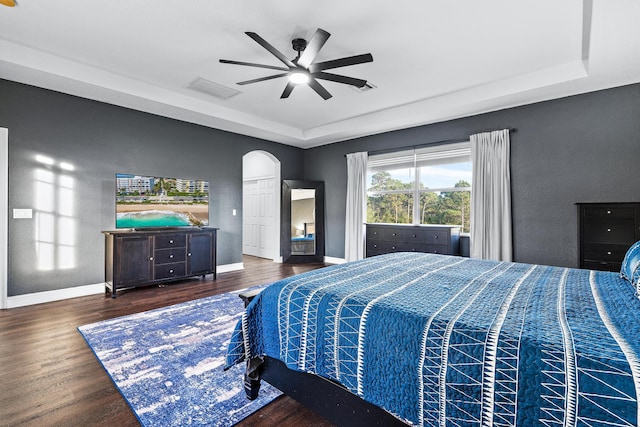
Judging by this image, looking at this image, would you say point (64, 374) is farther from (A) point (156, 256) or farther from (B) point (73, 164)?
(B) point (73, 164)

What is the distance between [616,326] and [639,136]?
12.4 feet

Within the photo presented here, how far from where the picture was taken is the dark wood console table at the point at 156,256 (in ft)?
13.2

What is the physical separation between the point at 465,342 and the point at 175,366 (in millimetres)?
2034

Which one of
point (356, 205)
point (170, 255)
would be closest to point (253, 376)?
point (170, 255)

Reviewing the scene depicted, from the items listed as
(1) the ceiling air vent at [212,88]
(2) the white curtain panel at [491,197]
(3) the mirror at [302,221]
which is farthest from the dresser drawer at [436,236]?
(1) the ceiling air vent at [212,88]

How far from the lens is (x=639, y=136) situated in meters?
3.51

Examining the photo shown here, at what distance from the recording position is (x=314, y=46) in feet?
8.51

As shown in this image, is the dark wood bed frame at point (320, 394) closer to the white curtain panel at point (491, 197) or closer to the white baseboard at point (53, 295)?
the white baseboard at point (53, 295)

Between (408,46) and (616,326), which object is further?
(408,46)

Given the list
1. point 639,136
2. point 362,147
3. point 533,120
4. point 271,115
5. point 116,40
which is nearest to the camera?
point 116,40

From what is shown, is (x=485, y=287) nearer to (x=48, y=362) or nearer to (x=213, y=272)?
(x=48, y=362)

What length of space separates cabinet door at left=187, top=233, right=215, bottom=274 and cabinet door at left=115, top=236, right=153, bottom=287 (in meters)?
0.58

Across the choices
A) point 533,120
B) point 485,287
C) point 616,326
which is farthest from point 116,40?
point 533,120

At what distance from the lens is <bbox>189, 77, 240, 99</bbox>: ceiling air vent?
13.4 ft
